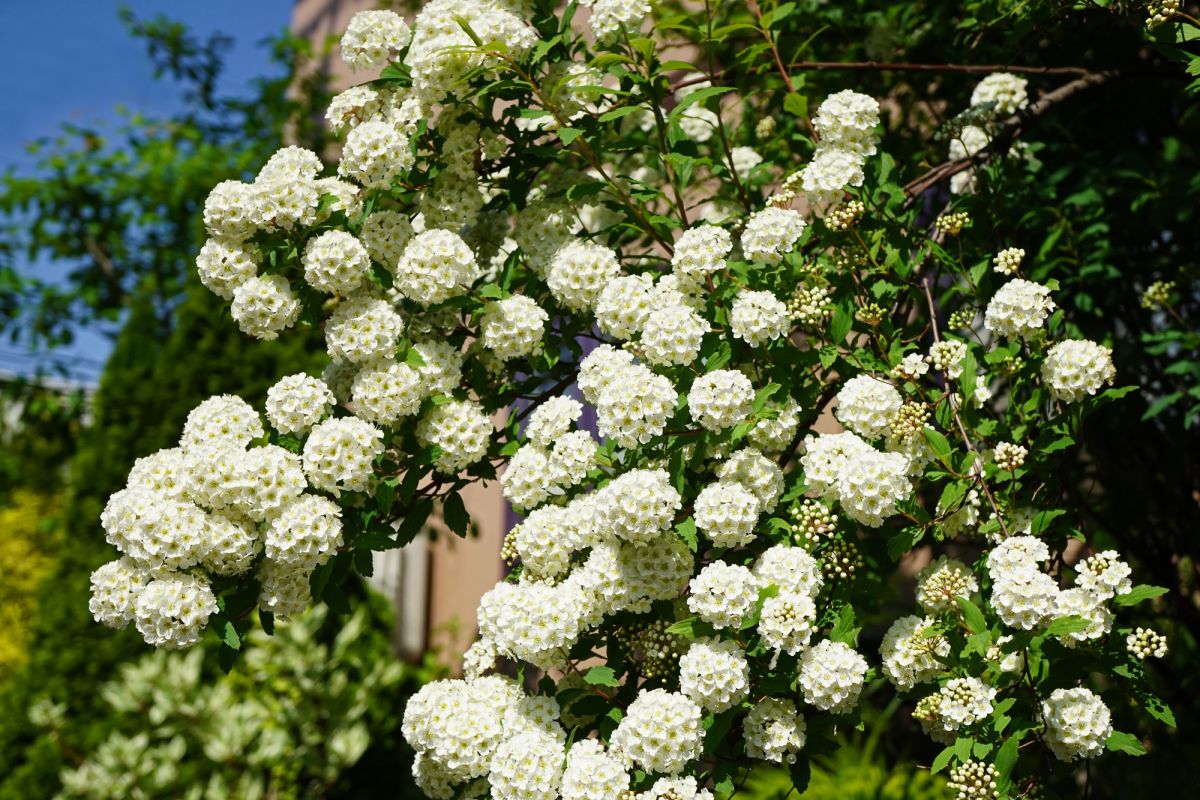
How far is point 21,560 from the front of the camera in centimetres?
748

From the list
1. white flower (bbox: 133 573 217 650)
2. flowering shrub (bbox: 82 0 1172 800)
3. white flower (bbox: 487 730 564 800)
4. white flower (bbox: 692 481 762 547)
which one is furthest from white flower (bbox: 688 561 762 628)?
white flower (bbox: 133 573 217 650)

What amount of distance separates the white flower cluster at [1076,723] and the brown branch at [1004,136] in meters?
1.35

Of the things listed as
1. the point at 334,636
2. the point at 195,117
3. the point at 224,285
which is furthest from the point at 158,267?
the point at 224,285

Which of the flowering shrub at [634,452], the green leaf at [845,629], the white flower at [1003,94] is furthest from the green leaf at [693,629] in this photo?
the white flower at [1003,94]

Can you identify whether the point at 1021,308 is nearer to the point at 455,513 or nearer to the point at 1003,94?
the point at 1003,94

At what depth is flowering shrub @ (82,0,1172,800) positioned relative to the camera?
1.97 meters

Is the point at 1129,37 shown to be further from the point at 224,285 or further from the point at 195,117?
the point at 195,117

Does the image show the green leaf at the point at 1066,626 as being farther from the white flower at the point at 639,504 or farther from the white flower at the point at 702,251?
the white flower at the point at 702,251

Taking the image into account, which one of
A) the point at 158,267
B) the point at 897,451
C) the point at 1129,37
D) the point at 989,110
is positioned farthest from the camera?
the point at 158,267

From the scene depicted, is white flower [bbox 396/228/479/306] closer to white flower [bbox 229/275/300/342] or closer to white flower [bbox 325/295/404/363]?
white flower [bbox 325/295/404/363]

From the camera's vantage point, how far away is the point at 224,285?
2391mm

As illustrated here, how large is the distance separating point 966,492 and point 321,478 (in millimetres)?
1351

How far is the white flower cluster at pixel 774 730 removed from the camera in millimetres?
1972

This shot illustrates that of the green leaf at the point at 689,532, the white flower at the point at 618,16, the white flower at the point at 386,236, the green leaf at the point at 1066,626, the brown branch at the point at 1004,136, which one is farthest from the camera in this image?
the brown branch at the point at 1004,136
